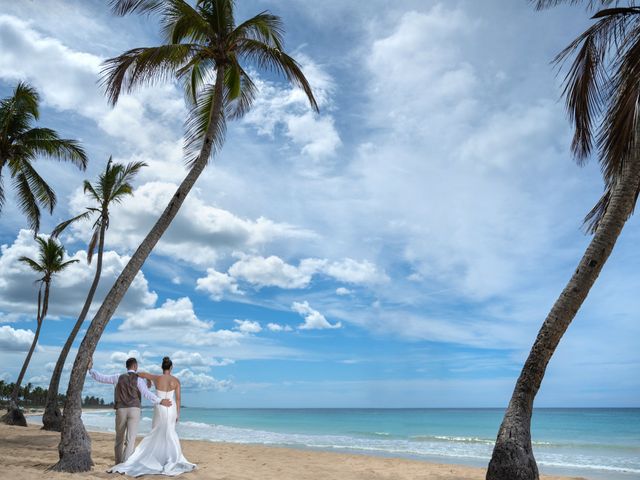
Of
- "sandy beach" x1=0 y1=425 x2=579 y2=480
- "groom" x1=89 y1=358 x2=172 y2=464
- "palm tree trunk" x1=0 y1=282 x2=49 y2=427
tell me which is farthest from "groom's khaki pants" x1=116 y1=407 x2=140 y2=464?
"palm tree trunk" x1=0 y1=282 x2=49 y2=427

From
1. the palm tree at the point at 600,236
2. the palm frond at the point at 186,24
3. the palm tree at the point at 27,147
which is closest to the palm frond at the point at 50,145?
the palm tree at the point at 27,147

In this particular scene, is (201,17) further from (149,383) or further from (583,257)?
(583,257)

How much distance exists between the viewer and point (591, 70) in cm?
873

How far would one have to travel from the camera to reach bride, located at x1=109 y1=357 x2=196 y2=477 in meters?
7.93

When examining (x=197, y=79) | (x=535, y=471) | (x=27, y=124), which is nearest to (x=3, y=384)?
(x=27, y=124)

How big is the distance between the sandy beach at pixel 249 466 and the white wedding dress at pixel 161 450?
0.30 metres

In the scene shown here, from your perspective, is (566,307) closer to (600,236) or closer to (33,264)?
(600,236)

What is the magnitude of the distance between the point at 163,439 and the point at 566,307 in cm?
652

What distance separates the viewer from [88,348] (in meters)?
8.19

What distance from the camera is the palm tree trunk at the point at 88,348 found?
782 cm

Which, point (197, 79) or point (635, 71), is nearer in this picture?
point (635, 71)

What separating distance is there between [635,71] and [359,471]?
865 cm

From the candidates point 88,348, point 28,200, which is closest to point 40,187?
point 28,200

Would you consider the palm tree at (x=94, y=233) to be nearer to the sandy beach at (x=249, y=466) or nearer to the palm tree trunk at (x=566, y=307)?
the sandy beach at (x=249, y=466)
